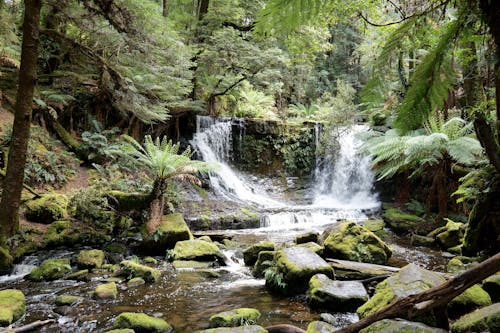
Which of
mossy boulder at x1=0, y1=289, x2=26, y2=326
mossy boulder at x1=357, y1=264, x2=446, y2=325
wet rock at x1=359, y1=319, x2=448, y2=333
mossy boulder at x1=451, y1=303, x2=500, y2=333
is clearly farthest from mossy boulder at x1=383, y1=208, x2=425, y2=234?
mossy boulder at x1=0, y1=289, x2=26, y2=326

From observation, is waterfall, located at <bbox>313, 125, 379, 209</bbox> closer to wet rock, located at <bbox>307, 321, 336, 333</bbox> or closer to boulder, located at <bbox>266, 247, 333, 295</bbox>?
boulder, located at <bbox>266, 247, 333, 295</bbox>

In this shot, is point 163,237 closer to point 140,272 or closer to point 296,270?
point 140,272

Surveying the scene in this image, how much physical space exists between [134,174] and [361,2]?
762cm

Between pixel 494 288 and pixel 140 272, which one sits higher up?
pixel 494 288

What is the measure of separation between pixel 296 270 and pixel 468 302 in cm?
207

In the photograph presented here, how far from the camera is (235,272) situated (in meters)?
5.90

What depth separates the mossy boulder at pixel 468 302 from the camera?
331 cm

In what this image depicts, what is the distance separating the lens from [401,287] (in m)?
3.63

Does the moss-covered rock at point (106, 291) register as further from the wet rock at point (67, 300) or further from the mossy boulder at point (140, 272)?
the mossy boulder at point (140, 272)

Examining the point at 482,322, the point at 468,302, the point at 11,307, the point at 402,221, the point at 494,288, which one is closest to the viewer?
the point at 482,322

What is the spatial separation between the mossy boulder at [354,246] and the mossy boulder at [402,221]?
298 centimetres

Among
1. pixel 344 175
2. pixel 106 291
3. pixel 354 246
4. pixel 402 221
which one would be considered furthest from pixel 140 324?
pixel 344 175

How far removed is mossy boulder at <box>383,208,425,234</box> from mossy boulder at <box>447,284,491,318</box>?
5668mm

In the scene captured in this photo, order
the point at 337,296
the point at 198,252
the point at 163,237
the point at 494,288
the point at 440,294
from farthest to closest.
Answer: the point at 163,237, the point at 198,252, the point at 337,296, the point at 494,288, the point at 440,294
